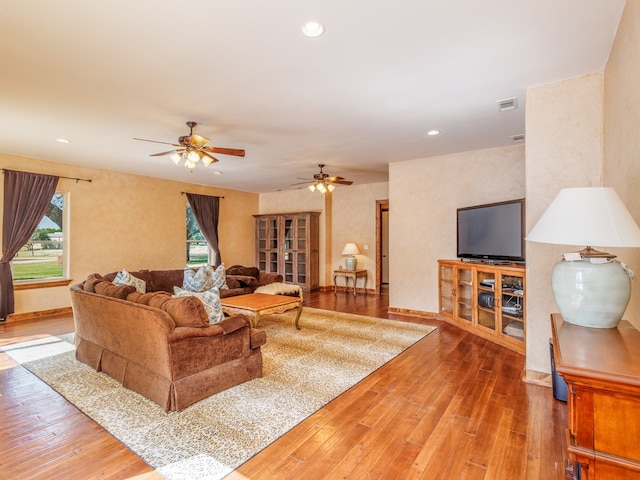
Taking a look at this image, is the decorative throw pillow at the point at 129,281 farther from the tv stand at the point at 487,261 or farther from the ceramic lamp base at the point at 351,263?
the tv stand at the point at 487,261

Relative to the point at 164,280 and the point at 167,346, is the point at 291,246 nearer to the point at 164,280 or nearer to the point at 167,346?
the point at 164,280

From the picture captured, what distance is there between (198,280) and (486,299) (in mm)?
4502

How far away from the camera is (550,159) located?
117 inches

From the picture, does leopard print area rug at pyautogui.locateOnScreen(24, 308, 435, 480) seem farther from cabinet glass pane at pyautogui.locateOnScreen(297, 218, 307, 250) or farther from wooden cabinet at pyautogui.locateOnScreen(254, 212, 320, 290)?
cabinet glass pane at pyautogui.locateOnScreen(297, 218, 307, 250)

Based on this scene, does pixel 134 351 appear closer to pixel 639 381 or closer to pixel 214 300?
pixel 214 300

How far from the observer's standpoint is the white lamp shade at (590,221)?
1416mm

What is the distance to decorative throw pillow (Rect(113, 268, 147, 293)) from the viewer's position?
445cm

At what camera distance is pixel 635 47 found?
1.85m

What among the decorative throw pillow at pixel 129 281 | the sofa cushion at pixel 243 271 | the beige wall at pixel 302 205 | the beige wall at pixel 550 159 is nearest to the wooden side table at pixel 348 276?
the beige wall at pixel 302 205

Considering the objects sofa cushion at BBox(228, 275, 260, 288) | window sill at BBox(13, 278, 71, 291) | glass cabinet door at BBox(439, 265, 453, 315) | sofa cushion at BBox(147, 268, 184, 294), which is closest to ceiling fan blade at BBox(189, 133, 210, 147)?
sofa cushion at BBox(147, 268, 184, 294)

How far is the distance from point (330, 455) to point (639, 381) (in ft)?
5.41

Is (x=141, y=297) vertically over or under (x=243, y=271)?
over

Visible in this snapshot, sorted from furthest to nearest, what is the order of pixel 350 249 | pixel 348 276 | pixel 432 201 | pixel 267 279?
1. pixel 348 276
2. pixel 350 249
3. pixel 267 279
4. pixel 432 201

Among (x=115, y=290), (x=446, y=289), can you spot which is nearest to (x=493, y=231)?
(x=446, y=289)
